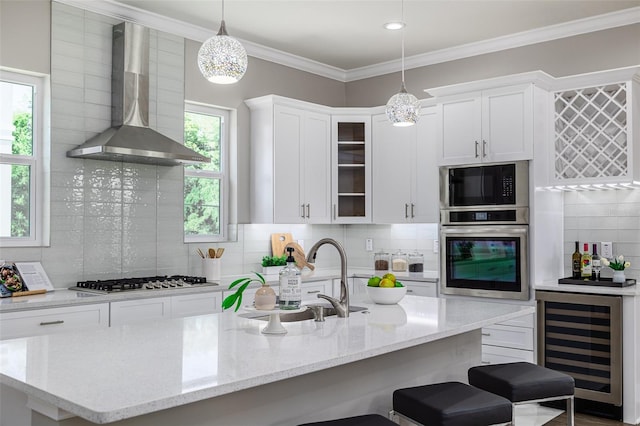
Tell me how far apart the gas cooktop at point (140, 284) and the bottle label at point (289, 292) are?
1.77 meters

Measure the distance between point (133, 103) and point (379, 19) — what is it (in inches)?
76.5

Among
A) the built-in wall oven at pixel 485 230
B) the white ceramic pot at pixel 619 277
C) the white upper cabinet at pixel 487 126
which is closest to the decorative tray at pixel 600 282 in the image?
the white ceramic pot at pixel 619 277

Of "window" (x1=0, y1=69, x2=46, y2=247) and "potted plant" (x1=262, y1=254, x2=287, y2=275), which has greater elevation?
"window" (x1=0, y1=69, x2=46, y2=247)

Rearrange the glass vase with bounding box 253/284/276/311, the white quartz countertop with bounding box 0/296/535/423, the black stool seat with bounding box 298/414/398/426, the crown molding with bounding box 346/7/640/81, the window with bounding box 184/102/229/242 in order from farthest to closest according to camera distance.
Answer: the window with bounding box 184/102/229/242
the crown molding with bounding box 346/7/640/81
the glass vase with bounding box 253/284/276/311
the black stool seat with bounding box 298/414/398/426
the white quartz countertop with bounding box 0/296/535/423

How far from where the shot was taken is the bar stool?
8.84ft

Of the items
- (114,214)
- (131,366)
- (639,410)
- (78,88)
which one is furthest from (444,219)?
(131,366)

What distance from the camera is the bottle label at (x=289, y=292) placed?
8.12ft

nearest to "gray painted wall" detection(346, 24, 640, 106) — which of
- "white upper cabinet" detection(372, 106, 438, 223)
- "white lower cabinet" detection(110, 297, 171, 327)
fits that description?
"white upper cabinet" detection(372, 106, 438, 223)

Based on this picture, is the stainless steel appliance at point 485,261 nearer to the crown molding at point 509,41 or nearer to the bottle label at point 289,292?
the crown molding at point 509,41

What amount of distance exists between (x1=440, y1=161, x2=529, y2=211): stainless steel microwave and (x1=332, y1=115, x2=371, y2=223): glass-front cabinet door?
96 centimetres

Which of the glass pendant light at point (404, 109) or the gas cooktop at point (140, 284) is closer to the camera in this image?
the glass pendant light at point (404, 109)

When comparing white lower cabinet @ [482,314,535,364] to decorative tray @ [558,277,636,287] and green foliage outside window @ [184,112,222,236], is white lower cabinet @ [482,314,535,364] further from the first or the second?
green foliage outside window @ [184,112,222,236]

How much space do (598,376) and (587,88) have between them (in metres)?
2.04

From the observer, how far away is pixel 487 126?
4.79 m
